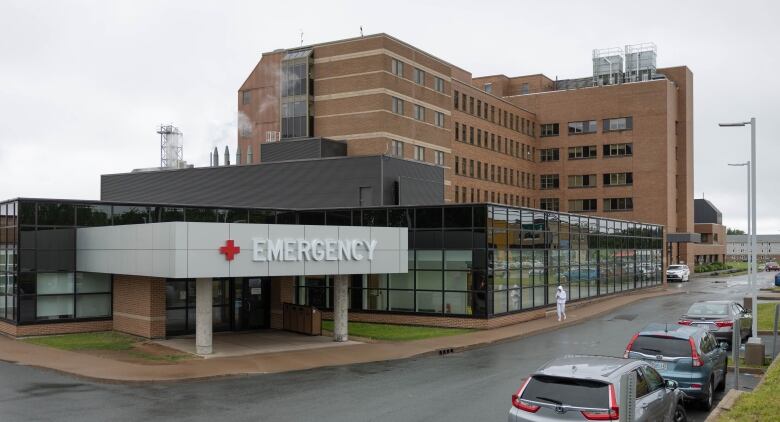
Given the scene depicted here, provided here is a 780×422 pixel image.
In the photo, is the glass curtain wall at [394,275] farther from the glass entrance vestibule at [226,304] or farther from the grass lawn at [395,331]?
the grass lawn at [395,331]

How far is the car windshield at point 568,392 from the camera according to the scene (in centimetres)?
1126

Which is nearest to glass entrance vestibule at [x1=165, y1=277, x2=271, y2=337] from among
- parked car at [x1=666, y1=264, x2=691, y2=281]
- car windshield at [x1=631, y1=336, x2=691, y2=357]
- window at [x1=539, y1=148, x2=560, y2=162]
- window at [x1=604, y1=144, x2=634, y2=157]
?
car windshield at [x1=631, y1=336, x2=691, y2=357]

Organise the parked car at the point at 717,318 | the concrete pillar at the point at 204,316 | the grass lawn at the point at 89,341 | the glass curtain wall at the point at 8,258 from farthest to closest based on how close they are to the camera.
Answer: the glass curtain wall at the point at 8,258, the grass lawn at the point at 89,341, the parked car at the point at 717,318, the concrete pillar at the point at 204,316

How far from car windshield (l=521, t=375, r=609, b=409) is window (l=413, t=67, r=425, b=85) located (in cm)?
5499

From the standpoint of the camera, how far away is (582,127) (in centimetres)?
9456

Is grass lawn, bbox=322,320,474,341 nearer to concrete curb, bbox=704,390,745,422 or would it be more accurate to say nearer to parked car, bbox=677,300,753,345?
parked car, bbox=677,300,753,345

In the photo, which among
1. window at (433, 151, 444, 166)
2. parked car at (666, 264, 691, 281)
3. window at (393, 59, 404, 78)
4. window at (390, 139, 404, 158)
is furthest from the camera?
parked car at (666, 264, 691, 281)

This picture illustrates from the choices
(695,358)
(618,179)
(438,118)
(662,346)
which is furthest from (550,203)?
(695,358)

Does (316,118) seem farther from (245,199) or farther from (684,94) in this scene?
(684,94)

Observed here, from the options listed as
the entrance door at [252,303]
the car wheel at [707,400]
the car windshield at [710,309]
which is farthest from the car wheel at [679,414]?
the entrance door at [252,303]

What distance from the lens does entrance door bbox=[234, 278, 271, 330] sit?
33906 millimetres

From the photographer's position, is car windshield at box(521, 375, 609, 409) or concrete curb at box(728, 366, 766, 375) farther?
concrete curb at box(728, 366, 766, 375)

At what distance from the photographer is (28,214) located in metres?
31.4

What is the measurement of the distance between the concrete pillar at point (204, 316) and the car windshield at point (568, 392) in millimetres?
15698
